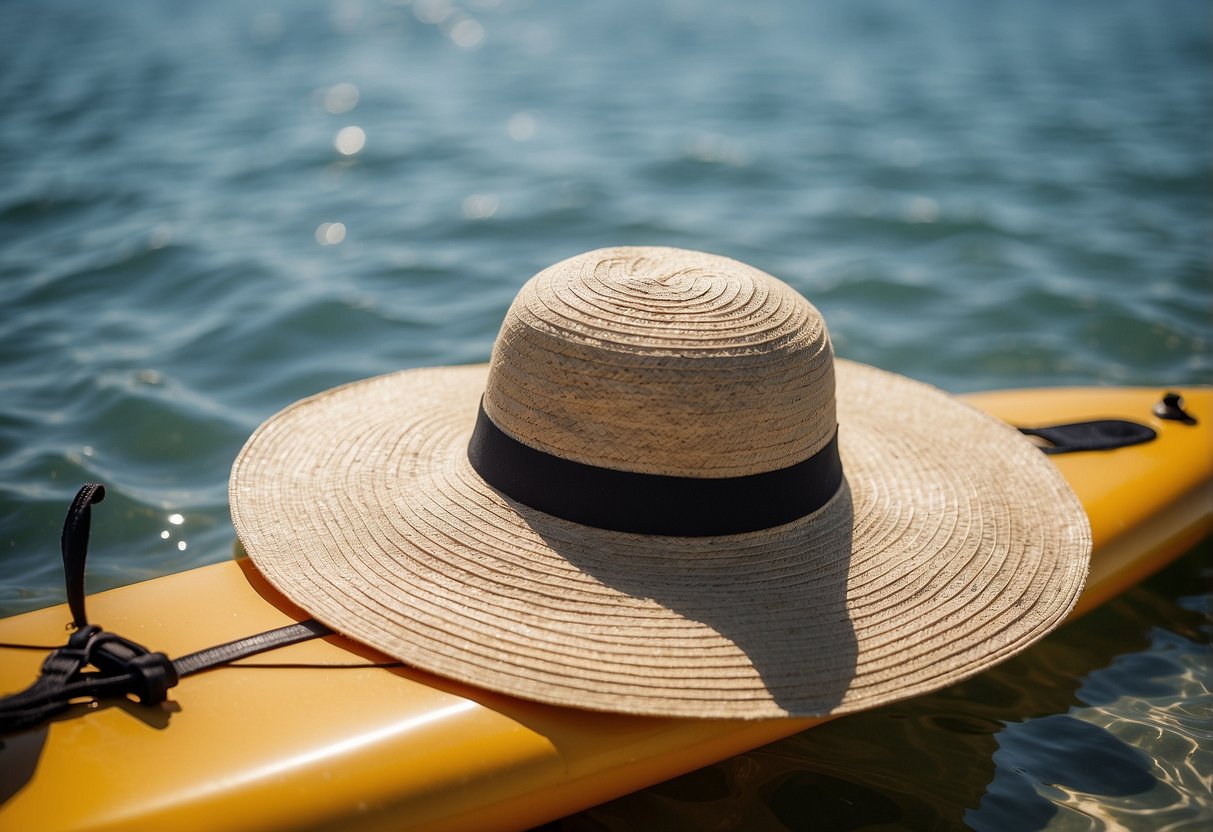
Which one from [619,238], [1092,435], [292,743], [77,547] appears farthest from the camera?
[619,238]

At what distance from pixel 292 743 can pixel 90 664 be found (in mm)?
354

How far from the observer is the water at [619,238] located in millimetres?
2217

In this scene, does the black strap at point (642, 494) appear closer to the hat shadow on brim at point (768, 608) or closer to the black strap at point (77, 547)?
the hat shadow on brim at point (768, 608)

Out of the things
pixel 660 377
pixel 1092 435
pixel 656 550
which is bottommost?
pixel 1092 435

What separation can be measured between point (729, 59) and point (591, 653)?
25.3ft

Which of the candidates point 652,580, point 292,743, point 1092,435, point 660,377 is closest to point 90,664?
point 292,743

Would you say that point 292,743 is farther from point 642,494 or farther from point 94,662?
point 642,494

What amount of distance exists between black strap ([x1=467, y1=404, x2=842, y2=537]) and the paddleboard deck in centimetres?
33

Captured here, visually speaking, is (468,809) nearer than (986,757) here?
Yes

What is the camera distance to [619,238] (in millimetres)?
4855

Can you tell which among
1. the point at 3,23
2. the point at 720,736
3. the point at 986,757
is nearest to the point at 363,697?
the point at 720,736

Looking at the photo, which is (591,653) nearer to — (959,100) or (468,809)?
(468,809)

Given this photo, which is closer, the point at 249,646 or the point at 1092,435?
the point at 249,646

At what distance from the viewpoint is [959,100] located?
732 centimetres
